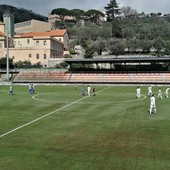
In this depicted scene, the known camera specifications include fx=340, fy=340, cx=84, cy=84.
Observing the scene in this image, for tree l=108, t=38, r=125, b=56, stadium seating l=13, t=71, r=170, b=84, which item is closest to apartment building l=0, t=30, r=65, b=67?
tree l=108, t=38, r=125, b=56

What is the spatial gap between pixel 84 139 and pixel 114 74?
221ft

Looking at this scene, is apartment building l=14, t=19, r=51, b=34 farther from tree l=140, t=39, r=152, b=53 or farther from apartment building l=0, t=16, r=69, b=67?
tree l=140, t=39, r=152, b=53

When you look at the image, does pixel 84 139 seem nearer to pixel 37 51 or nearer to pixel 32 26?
pixel 37 51

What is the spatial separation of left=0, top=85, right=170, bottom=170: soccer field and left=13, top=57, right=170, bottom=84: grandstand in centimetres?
5100

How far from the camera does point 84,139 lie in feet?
67.2

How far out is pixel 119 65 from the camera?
306 feet

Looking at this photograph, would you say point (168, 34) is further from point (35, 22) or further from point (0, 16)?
point (0, 16)

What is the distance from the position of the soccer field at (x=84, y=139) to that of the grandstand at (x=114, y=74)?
2008 inches

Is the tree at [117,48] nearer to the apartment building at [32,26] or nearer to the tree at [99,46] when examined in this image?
the tree at [99,46]

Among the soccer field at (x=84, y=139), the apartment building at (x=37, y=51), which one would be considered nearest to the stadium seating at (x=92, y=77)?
the apartment building at (x=37, y=51)

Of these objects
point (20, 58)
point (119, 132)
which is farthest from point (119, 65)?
point (119, 132)

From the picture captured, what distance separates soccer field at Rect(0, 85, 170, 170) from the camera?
51.1 ft

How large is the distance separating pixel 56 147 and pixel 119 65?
7607cm

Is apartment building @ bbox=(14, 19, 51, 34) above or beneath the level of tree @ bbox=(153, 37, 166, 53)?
above
